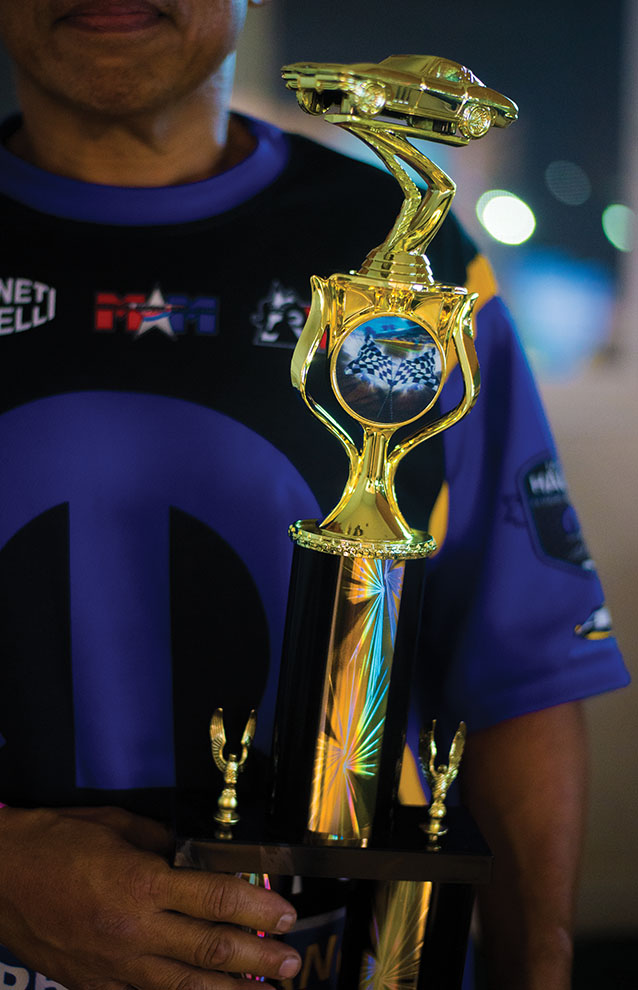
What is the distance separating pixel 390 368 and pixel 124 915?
42 cm

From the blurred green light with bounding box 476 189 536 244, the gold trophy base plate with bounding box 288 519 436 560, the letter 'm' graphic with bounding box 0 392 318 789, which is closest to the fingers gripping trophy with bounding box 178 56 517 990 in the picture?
the gold trophy base plate with bounding box 288 519 436 560

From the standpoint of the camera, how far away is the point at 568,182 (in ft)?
3.55

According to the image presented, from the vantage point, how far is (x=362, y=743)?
0.66m

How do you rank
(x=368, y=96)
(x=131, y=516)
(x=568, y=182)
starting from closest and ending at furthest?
(x=368, y=96) → (x=131, y=516) → (x=568, y=182)

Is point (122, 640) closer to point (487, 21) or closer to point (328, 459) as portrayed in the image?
point (328, 459)

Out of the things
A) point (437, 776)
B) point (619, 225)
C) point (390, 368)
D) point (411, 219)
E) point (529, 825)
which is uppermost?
point (619, 225)

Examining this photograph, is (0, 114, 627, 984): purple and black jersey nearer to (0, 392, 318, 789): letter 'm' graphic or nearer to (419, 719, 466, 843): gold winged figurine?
(0, 392, 318, 789): letter 'm' graphic

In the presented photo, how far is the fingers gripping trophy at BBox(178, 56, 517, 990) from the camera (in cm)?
64

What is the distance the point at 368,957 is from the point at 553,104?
872 millimetres

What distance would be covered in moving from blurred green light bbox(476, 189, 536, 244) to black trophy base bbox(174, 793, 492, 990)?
66 cm

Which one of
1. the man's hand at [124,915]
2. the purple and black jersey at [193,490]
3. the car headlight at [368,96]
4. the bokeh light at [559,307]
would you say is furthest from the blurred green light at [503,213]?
the man's hand at [124,915]

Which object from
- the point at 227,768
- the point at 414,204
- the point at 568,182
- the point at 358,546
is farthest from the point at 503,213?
the point at 227,768

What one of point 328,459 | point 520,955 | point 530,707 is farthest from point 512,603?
point 520,955

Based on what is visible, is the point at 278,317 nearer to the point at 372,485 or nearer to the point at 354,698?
the point at 372,485
